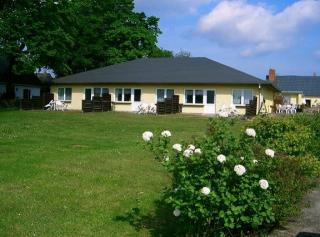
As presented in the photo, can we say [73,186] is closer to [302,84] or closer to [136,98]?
[136,98]

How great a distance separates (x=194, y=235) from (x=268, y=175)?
1115 mm

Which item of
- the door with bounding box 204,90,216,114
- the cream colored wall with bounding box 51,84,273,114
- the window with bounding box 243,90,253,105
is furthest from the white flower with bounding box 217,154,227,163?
the door with bounding box 204,90,216,114

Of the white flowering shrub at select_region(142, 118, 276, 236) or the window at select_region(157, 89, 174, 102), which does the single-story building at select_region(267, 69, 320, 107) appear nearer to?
the window at select_region(157, 89, 174, 102)

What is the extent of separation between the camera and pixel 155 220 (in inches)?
280

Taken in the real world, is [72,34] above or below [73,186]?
above

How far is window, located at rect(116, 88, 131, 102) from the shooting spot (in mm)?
43594

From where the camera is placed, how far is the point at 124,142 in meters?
16.5

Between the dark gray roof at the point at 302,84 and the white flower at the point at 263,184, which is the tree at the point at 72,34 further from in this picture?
the white flower at the point at 263,184

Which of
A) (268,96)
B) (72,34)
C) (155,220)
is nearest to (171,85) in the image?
(268,96)

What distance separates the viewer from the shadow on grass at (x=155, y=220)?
656 centimetres

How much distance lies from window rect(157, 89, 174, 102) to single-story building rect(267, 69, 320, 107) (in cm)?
3749

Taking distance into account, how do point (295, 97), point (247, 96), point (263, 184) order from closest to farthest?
point (263, 184) < point (247, 96) < point (295, 97)

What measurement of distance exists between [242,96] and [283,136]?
1143 inches

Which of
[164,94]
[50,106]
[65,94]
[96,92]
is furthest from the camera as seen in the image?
[65,94]
